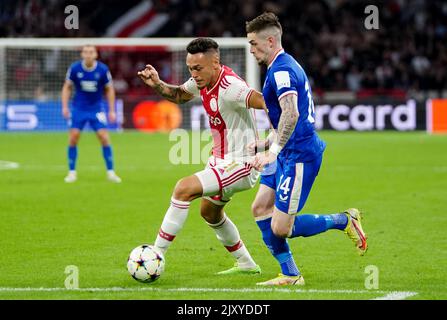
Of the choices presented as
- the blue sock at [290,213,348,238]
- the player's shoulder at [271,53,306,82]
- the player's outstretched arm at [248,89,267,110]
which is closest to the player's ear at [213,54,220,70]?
the player's outstretched arm at [248,89,267,110]

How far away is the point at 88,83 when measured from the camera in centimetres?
1641

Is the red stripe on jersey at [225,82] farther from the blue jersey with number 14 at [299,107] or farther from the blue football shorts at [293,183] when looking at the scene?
the blue football shorts at [293,183]

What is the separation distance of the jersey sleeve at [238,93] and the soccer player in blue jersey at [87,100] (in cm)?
840

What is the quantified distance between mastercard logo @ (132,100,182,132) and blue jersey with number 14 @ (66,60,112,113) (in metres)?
10.5

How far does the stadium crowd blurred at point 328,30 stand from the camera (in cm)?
3172

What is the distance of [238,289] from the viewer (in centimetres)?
762

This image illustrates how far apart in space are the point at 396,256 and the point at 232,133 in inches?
92.3

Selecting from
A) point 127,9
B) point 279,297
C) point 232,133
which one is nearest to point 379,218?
point 232,133

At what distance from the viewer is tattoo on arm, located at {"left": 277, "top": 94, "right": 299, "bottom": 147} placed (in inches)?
294

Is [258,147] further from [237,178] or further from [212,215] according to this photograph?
[212,215]

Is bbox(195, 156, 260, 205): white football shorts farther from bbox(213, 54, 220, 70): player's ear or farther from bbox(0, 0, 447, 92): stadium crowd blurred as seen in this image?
bbox(0, 0, 447, 92): stadium crowd blurred

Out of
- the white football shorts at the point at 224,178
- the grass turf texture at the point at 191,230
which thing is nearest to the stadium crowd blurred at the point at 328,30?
the grass turf texture at the point at 191,230

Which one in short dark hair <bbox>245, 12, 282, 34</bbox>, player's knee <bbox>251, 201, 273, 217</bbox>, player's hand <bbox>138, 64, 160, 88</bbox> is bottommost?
player's knee <bbox>251, 201, 273, 217</bbox>

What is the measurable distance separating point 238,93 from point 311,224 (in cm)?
130
